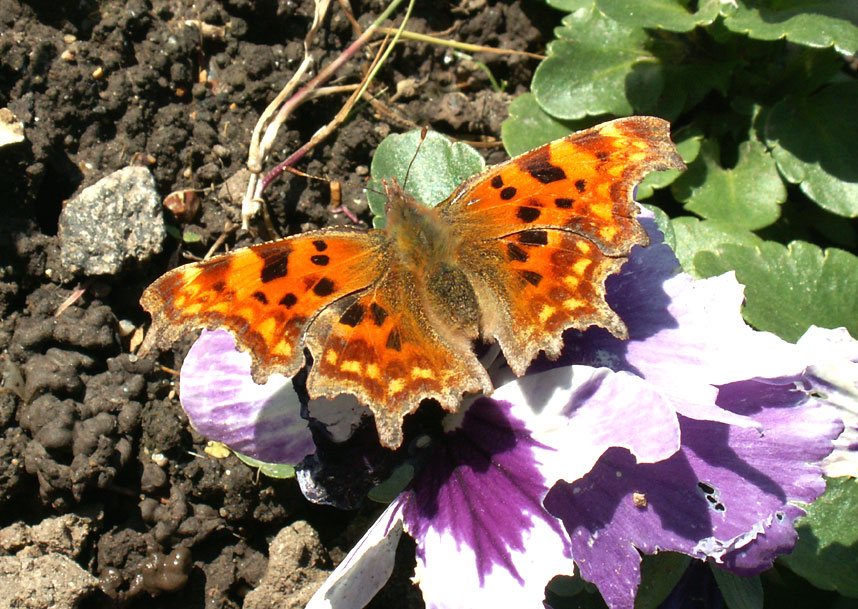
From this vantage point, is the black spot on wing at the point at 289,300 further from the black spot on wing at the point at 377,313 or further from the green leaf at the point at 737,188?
the green leaf at the point at 737,188

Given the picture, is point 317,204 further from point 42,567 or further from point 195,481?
point 42,567

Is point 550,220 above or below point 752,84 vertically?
above

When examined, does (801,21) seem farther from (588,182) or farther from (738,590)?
(738,590)

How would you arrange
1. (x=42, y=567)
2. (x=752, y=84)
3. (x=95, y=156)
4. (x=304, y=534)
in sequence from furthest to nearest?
1. (x=752, y=84)
2. (x=95, y=156)
3. (x=304, y=534)
4. (x=42, y=567)

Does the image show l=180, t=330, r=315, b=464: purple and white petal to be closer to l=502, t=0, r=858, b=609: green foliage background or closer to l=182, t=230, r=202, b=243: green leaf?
l=182, t=230, r=202, b=243: green leaf

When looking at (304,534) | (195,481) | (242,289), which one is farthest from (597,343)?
(195,481)

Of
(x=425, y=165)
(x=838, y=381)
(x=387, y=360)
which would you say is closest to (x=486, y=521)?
(x=387, y=360)

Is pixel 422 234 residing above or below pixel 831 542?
above
